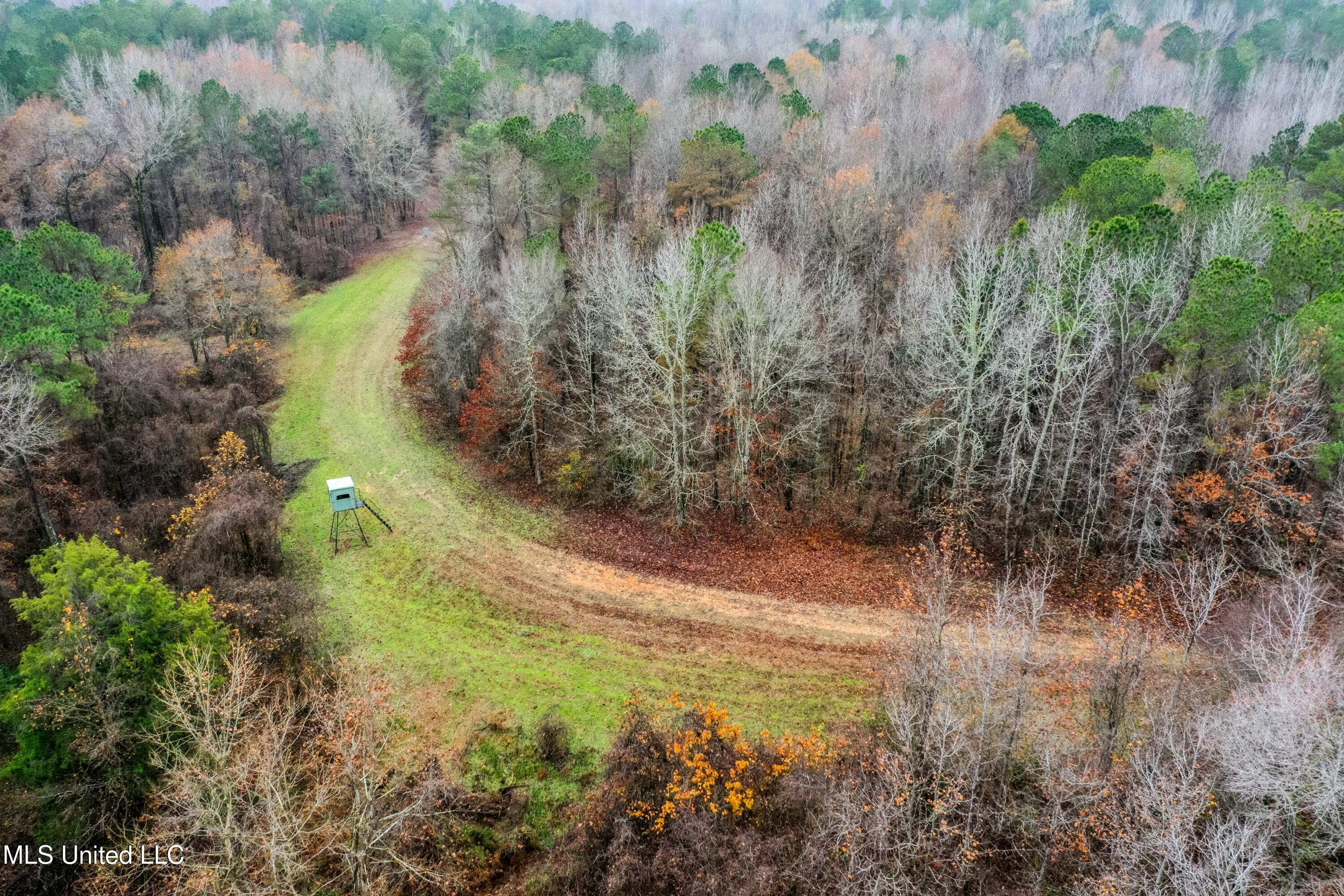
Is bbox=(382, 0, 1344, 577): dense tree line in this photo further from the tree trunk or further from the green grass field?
the tree trunk

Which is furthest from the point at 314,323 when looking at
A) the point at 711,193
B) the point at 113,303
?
the point at 711,193

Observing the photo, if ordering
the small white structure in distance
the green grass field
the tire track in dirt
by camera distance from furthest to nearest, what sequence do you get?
the small white structure in distance, the tire track in dirt, the green grass field

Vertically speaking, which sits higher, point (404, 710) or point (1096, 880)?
point (1096, 880)

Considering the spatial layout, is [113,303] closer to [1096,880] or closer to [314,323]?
[314,323]

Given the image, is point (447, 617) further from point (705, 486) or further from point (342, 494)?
point (705, 486)

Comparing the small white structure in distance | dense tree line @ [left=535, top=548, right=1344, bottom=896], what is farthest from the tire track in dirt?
dense tree line @ [left=535, top=548, right=1344, bottom=896]

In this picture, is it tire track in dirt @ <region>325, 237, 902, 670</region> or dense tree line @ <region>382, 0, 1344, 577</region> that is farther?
dense tree line @ <region>382, 0, 1344, 577</region>

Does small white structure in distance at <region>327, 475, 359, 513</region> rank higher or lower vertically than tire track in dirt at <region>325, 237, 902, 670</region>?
higher
